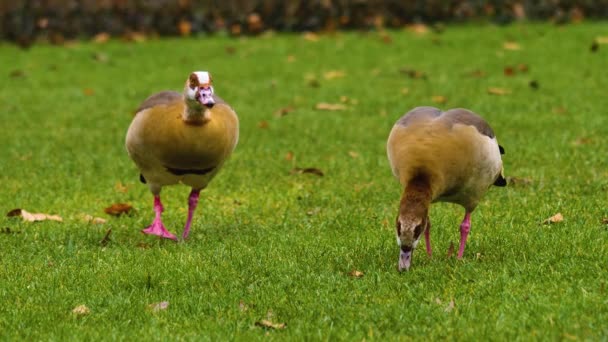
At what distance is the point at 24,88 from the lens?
590 inches

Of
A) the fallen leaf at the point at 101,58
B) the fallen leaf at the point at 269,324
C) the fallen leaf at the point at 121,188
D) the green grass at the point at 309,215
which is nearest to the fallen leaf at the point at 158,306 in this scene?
the green grass at the point at 309,215

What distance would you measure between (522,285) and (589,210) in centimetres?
198

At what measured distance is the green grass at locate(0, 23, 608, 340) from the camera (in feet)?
17.8

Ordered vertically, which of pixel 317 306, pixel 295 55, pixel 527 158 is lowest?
pixel 295 55

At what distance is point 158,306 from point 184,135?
60.7 inches

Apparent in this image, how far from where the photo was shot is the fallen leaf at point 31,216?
8070 millimetres

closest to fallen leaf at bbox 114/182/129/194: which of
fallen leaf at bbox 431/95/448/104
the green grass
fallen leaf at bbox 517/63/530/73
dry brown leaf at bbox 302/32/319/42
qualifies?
the green grass

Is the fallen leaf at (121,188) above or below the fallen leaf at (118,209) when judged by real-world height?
below

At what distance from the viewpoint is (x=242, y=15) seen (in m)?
19.5

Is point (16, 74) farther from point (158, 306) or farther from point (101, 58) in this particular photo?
point (158, 306)

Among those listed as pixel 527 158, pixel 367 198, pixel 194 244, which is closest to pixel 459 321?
pixel 194 244

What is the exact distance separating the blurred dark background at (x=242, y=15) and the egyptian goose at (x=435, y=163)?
13304 mm

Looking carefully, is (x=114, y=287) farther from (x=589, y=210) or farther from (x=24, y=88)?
(x=24, y=88)

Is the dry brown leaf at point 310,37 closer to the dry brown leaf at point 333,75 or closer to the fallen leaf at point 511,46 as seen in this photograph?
the dry brown leaf at point 333,75
